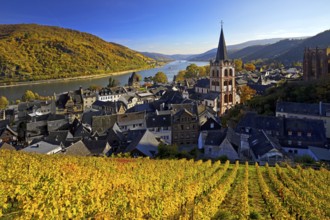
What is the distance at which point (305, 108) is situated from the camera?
39.4 meters

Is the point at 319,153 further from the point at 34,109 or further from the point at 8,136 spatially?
the point at 34,109

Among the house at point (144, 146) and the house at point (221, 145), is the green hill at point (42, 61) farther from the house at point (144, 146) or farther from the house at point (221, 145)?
the house at point (221, 145)

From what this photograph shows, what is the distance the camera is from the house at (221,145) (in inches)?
1265

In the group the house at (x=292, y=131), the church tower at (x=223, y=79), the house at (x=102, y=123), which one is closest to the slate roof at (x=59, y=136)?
the house at (x=102, y=123)

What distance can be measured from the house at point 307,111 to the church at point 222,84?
18704mm

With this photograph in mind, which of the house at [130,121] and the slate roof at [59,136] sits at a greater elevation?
the house at [130,121]

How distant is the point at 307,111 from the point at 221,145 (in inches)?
587

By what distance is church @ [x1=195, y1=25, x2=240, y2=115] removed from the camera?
59.2 meters

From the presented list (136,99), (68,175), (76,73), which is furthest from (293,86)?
(76,73)

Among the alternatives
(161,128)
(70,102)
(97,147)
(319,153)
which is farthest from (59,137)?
(70,102)

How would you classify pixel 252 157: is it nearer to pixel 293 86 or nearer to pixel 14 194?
pixel 293 86

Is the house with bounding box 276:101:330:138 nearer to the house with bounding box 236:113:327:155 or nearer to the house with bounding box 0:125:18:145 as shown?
the house with bounding box 236:113:327:155

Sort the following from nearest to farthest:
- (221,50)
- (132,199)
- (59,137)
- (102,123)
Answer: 1. (132,199)
2. (59,137)
3. (102,123)
4. (221,50)

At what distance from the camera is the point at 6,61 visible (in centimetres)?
15325
